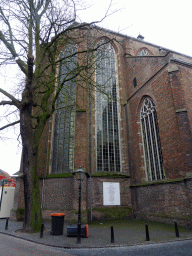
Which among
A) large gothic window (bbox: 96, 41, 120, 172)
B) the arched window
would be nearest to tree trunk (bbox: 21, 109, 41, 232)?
large gothic window (bbox: 96, 41, 120, 172)

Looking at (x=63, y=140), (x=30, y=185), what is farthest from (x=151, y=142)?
(x=30, y=185)

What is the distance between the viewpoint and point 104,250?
5.63 meters

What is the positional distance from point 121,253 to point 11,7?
1116cm

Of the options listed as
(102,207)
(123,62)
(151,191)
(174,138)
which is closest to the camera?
(174,138)

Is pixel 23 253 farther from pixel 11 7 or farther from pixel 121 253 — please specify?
pixel 11 7

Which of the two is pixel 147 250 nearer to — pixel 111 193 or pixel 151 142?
pixel 111 193

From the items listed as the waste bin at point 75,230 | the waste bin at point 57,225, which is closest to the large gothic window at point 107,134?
the waste bin at point 57,225

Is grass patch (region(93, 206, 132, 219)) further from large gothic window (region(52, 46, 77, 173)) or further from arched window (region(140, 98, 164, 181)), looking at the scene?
large gothic window (region(52, 46, 77, 173))

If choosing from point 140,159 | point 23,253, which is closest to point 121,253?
point 23,253

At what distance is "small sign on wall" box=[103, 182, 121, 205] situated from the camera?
12852 mm

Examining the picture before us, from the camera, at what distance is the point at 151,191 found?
11.8m

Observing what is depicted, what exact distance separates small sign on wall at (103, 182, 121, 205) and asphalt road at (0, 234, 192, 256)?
6.82 meters

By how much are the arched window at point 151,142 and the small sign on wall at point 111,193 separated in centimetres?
251

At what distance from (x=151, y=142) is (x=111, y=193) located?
472 centimetres
